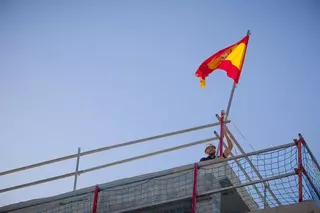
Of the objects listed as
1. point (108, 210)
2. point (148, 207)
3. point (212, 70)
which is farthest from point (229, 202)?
point (212, 70)

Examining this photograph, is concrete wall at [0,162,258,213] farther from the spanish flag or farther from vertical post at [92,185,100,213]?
the spanish flag

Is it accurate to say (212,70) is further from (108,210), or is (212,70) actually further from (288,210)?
(288,210)

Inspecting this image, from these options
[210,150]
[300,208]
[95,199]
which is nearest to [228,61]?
[210,150]

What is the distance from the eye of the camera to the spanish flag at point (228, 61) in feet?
45.9

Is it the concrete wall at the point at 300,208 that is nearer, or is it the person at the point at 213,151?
the concrete wall at the point at 300,208

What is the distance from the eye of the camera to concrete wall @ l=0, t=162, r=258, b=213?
11.7 m

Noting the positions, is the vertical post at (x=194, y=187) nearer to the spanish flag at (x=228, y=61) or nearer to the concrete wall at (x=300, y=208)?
the concrete wall at (x=300, y=208)

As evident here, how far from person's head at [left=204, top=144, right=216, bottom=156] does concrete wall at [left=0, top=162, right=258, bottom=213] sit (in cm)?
91

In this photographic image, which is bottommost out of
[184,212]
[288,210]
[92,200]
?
[288,210]

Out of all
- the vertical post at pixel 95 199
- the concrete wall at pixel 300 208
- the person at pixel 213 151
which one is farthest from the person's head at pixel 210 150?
the concrete wall at pixel 300 208

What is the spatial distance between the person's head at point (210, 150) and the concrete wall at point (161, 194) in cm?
91

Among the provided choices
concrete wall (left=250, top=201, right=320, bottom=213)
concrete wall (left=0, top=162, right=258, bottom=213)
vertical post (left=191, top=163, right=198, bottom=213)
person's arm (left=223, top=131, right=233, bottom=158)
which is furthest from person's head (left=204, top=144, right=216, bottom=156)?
concrete wall (left=250, top=201, right=320, bottom=213)

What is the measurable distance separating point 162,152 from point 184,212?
195 centimetres

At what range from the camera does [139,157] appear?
13391 millimetres
